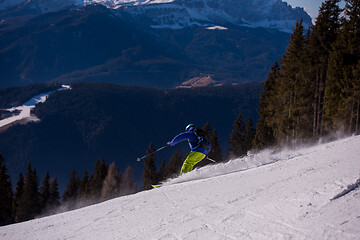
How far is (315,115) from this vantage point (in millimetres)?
24953

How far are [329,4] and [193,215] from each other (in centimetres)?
2311

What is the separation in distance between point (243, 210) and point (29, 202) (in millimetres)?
49203

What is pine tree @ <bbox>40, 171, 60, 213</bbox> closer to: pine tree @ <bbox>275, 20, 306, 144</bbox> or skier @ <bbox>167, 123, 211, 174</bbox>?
pine tree @ <bbox>275, 20, 306, 144</bbox>

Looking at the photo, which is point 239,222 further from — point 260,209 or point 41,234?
point 41,234

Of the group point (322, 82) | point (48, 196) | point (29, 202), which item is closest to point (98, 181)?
point (48, 196)

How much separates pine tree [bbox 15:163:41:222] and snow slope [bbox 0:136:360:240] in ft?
138

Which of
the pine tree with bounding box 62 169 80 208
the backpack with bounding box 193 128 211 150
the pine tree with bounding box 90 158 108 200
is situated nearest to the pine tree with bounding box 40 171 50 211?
the pine tree with bounding box 62 169 80 208

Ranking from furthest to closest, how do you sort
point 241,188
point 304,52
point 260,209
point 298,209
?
point 304,52
point 241,188
point 260,209
point 298,209

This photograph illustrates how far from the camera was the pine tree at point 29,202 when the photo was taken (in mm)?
46344

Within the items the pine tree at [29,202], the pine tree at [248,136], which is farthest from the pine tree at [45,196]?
the pine tree at [248,136]

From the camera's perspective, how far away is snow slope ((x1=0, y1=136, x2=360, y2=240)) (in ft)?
17.2

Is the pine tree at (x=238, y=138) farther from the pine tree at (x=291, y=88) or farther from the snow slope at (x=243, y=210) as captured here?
the snow slope at (x=243, y=210)

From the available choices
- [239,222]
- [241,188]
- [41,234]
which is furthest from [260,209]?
[41,234]

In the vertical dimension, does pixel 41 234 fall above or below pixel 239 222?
below
